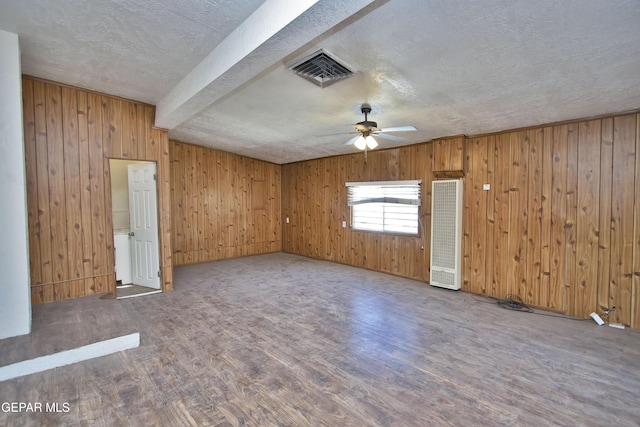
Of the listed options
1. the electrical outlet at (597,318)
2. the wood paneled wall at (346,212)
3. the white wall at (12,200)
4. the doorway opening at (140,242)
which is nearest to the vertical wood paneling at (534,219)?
the electrical outlet at (597,318)

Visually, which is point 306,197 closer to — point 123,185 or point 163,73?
point 123,185

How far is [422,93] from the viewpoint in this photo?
3.09 metres

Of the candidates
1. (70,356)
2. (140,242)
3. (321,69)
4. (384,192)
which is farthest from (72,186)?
(384,192)

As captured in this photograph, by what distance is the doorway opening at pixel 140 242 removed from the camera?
4.47 m

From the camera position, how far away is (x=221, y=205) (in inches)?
276

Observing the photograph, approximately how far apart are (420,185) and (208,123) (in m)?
3.83

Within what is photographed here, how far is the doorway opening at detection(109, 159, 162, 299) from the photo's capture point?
14.7 ft

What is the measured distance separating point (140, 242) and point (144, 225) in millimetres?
341

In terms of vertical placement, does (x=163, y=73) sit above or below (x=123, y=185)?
above

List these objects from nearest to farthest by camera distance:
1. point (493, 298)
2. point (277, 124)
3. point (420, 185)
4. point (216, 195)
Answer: point (493, 298)
point (277, 124)
point (420, 185)
point (216, 195)

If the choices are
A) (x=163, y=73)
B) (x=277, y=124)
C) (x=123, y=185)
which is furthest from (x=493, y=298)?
(x=123, y=185)

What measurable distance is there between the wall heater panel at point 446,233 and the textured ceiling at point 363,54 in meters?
1.02

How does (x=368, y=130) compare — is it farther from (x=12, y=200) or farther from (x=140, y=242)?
(x=140, y=242)

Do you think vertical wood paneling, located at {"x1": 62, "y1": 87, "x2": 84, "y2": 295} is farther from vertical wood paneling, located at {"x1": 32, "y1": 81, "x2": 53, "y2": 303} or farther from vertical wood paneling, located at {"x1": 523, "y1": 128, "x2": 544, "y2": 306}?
vertical wood paneling, located at {"x1": 523, "y1": 128, "x2": 544, "y2": 306}
